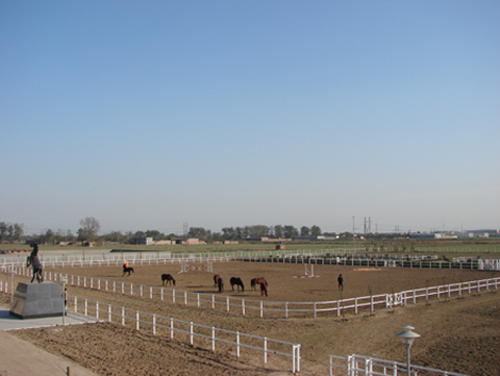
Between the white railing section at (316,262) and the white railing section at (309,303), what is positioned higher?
the white railing section at (309,303)

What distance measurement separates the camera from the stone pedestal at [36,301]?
16984 millimetres

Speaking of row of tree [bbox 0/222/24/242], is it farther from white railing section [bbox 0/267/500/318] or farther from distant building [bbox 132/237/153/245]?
white railing section [bbox 0/267/500/318]

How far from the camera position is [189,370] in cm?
1071

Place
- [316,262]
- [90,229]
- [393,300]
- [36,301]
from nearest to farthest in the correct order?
[36,301] → [393,300] → [316,262] → [90,229]

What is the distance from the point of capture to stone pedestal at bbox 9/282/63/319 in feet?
55.7

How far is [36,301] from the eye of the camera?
1723 centimetres

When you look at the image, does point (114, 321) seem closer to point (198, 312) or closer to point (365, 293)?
point (198, 312)

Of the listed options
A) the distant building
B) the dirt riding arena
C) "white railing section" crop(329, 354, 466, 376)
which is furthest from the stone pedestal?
the distant building

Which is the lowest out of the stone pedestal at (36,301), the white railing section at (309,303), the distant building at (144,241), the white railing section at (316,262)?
the distant building at (144,241)

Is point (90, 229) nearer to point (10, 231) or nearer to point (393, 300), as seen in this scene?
point (10, 231)

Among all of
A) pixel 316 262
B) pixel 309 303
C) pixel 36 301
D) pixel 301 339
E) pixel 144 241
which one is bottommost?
pixel 144 241

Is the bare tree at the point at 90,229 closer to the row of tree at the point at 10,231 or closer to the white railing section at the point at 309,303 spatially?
the row of tree at the point at 10,231

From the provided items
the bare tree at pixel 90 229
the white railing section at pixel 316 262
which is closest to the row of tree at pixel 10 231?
the bare tree at pixel 90 229

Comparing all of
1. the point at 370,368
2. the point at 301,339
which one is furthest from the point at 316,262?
the point at 370,368
